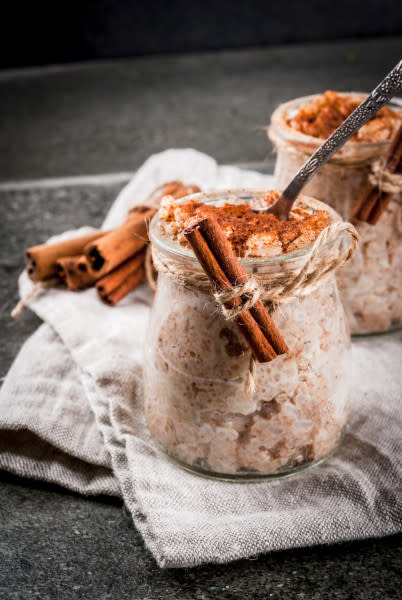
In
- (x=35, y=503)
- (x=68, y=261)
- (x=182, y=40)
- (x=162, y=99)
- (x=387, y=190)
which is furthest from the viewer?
(x=182, y=40)

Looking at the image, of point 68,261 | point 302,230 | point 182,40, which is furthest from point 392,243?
point 182,40

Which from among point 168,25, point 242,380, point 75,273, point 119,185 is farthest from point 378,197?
point 168,25

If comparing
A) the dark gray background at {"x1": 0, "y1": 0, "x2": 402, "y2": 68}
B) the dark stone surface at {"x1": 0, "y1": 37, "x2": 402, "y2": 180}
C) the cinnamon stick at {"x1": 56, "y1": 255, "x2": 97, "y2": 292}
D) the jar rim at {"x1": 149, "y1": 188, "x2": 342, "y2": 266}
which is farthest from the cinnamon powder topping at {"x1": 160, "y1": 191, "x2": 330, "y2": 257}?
the dark gray background at {"x1": 0, "y1": 0, "x2": 402, "y2": 68}

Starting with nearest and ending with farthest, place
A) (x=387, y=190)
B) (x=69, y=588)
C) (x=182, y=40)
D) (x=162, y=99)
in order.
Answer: (x=69, y=588)
(x=387, y=190)
(x=162, y=99)
(x=182, y=40)

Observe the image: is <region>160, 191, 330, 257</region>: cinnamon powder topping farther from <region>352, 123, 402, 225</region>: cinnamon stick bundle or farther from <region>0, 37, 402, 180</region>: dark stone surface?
<region>0, 37, 402, 180</region>: dark stone surface

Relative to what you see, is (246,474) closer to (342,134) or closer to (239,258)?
(239,258)

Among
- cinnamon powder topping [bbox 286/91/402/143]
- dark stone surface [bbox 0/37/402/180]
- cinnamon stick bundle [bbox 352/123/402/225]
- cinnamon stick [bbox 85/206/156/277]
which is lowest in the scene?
dark stone surface [bbox 0/37/402/180]

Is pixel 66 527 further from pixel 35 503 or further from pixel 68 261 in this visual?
pixel 68 261

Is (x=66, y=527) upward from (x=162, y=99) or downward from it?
upward

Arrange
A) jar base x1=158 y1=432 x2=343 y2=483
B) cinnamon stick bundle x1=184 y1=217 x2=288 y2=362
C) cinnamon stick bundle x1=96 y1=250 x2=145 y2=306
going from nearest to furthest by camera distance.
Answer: cinnamon stick bundle x1=184 y1=217 x2=288 y2=362, jar base x1=158 y1=432 x2=343 y2=483, cinnamon stick bundle x1=96 y1=250 x2=145 y2=306
